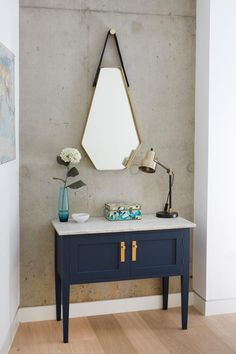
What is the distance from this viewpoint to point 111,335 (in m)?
3.51

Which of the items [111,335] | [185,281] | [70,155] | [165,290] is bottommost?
[111,335]

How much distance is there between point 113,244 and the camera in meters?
3.47

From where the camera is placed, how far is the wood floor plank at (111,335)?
129 inches

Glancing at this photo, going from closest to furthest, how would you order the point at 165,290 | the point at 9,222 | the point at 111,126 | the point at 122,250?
the point at 9,222 < the point at 122,250 < the point at 111,126 < the point at 165,290

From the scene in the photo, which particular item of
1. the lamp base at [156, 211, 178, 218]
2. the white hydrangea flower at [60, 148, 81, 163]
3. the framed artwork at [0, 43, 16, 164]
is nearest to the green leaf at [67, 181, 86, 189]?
the white hydrangea flower at [60, 148, 81, 163]

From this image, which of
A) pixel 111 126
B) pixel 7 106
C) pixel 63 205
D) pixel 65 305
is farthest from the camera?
pixel 111 126

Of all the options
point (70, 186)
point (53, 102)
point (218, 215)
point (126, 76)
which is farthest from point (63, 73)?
A: point (218, 215)

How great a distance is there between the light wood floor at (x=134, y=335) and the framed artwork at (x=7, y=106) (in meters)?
1.33

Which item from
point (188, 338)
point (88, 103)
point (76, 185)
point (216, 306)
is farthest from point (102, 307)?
point (88, 103)

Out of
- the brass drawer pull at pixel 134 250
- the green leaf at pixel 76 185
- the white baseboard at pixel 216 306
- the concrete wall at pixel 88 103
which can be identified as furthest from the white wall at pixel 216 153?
the green leaf at pixel 76 185

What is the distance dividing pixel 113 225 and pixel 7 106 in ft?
3.82

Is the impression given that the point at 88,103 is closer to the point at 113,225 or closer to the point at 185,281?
the point at 113,225

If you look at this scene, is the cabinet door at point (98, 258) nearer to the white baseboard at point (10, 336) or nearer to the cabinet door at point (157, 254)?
the cabinet door at point (157, 254)

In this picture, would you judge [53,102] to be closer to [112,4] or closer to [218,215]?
[112,4]
